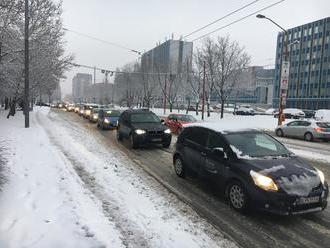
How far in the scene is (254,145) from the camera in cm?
783

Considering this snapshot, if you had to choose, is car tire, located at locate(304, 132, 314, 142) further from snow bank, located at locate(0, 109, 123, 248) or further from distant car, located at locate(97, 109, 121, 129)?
snow bank, located at locate(0, 109, 123, 248)

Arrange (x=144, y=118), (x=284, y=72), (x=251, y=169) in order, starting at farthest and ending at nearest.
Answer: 1. (x=284, y=72)
2. (x=144, y=118)
3. (x=251, y=169)

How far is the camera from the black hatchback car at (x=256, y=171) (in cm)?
627

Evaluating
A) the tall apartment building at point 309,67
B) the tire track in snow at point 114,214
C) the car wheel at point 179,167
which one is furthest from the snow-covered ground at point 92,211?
the tall apartment building at point 309,67

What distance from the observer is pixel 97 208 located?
682 cm

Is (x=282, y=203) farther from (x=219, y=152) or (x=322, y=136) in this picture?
(x=322, y=136)

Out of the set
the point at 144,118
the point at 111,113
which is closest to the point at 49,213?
the point at 144,118

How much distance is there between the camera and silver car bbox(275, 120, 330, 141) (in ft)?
72.1

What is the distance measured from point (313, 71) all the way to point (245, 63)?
59880mm

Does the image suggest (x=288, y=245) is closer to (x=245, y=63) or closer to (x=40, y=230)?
(x=40, y=230)

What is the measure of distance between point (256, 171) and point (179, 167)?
3.36m

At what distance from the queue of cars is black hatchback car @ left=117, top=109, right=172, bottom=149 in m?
5.18

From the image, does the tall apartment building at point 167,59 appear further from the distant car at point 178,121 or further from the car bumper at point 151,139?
the car bumper at point 151,139

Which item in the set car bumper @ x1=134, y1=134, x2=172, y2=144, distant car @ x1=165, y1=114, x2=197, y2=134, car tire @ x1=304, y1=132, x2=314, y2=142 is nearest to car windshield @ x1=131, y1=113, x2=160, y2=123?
car bumper @ x1=134, y1=134, x2=172, y2=144
